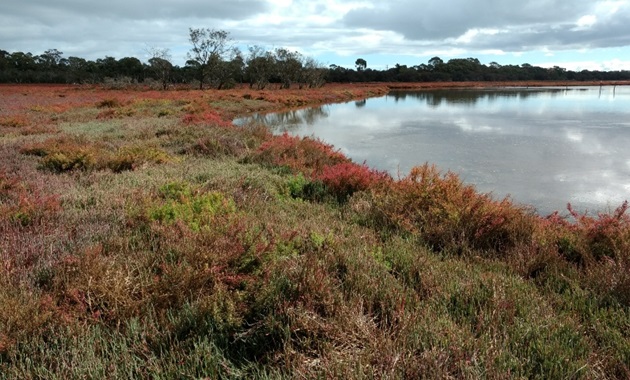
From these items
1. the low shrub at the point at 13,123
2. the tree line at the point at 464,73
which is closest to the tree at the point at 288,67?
the tree line at the point at 464,73

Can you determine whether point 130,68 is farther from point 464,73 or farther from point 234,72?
point 464,73

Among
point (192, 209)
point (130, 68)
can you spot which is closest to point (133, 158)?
point (192, 209)

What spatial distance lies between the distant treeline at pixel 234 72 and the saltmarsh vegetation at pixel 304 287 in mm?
58698

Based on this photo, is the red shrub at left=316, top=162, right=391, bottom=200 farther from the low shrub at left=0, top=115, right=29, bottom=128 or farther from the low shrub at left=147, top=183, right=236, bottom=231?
the low shrub at left=0, top=115, right=29, bottom=128

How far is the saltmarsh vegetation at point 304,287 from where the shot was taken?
2.90 m

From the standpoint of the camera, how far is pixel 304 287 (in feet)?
11.8

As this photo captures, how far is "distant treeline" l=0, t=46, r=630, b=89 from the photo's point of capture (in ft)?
208

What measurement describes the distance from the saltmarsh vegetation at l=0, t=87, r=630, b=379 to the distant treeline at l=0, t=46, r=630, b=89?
5870cm

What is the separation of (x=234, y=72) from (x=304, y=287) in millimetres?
72002

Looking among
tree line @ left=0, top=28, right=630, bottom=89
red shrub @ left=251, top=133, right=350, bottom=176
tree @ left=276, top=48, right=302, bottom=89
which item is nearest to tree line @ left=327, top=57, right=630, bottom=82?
tree line @ left=0, top=28, right=630, bottom=89

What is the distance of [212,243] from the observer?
444 cm

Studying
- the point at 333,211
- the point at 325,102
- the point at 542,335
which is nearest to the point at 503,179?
the point at 333,211

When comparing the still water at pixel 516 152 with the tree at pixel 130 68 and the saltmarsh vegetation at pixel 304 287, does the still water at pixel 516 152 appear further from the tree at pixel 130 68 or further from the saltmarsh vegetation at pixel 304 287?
the tree at pixel 130 68

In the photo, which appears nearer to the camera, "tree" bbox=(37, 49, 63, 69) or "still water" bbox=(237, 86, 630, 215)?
"still water" bbox=(237, 86, 630, 215)
